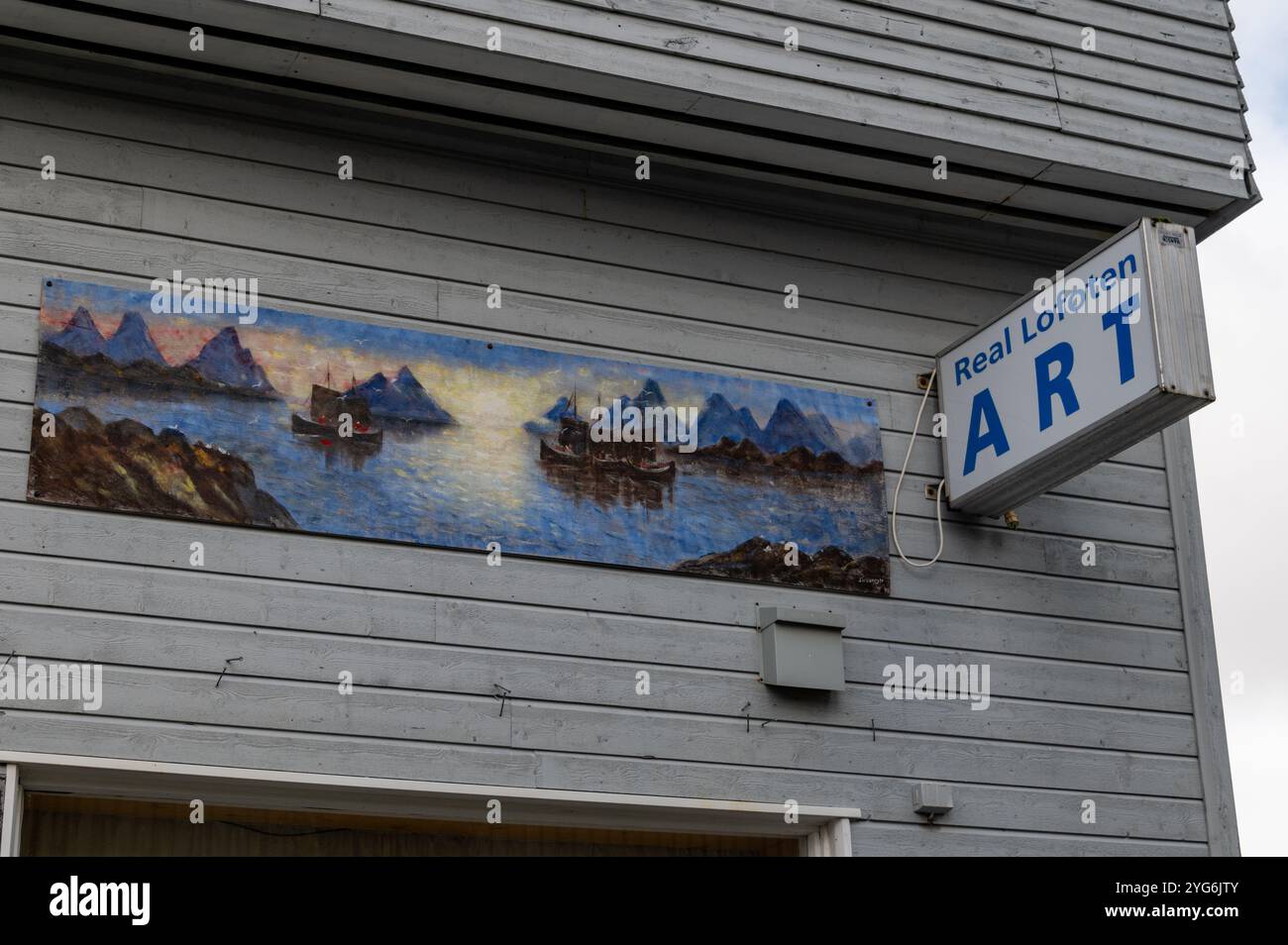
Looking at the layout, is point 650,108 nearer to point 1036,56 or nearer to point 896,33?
point 896,33

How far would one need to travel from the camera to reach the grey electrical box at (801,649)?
7.26m

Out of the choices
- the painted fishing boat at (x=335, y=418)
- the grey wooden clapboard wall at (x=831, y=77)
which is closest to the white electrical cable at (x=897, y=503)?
the grey wooden clapboard wall at (x=831, y=77)

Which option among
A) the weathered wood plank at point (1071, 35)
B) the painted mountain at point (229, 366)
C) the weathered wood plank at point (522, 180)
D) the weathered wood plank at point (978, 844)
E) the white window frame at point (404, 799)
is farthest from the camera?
the weathered wood plank at point (1071, 35)

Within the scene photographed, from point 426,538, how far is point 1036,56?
3.57 metres

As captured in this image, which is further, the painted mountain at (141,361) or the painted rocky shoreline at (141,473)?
the painted mountain at (141,361)

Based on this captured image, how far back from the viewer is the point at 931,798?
728 centimetres

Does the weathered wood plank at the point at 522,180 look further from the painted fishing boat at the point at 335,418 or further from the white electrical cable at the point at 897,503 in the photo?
the painted fishing boat at the point at 335,418

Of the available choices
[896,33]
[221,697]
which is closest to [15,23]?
[221,697]

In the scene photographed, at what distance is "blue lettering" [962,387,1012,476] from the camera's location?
7641 mm

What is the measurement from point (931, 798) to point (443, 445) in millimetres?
2394

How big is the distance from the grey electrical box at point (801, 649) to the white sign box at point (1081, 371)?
3.14ft

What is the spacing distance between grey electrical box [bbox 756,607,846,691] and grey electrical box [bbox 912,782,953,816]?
1.70 feet

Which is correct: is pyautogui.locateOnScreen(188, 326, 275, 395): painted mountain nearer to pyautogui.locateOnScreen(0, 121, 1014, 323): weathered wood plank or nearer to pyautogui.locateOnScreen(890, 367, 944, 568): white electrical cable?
pyautogui.locateOnScreen(0, 121, 1014, 323): weathered wood plank

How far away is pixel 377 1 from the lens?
698 centimetres
